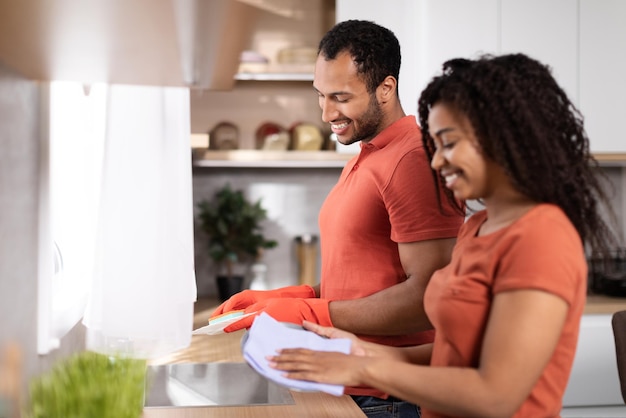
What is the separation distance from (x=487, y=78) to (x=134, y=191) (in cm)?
140

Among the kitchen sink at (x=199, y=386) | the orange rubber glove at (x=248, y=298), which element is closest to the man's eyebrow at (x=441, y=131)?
the orange rubber glove at (x=248, y=298)

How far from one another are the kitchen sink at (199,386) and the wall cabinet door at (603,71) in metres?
1.88

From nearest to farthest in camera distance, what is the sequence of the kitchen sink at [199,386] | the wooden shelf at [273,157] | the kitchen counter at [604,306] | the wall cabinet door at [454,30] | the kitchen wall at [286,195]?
the kitchen sink at [199,386] < the kitchen counter at [604,306] < the wall cabinet door at [454,30] < the wooden shelf at [273,157] < the kitchen wall at [286,195]

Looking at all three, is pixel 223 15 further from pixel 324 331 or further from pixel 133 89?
pixel 133 89

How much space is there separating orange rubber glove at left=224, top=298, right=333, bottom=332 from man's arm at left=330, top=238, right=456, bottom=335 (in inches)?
0.7

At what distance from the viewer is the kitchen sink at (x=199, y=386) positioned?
2053 millimetres

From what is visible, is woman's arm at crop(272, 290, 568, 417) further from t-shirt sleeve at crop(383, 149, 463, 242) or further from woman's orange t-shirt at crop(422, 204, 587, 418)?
t-shirt sleeve at crop(383, 149, 463, 242)

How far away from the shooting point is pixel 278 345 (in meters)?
1.09

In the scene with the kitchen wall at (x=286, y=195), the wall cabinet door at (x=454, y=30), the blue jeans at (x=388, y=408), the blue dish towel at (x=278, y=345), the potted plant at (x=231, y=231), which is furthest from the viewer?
the kitchen wall at (x=286, y=195)

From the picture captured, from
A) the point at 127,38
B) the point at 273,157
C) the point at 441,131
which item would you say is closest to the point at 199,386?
the point at 127,38

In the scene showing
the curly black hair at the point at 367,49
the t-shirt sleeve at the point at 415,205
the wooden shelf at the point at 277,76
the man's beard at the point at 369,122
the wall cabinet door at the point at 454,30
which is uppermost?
the wall cabinet door at the point at 454,30

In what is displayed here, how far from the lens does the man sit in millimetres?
1358

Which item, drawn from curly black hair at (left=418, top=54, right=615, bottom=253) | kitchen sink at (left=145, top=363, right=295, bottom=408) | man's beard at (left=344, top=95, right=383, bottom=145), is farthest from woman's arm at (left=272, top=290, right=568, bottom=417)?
kitchen sink at (left=145, top=363, right=295, bottom=408)

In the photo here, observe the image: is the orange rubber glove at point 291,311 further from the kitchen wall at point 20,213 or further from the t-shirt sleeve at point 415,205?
the kitchen wall at point 20,213
